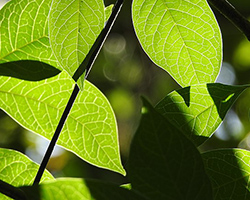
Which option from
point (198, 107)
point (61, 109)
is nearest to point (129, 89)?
point (61, 109)

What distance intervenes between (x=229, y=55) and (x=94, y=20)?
353cm

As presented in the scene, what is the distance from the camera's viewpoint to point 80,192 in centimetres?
47

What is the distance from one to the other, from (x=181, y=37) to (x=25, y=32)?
283 mm

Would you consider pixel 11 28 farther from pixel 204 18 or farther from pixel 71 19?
pixel 204 18

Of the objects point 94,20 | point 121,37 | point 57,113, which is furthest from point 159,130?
point 121,37

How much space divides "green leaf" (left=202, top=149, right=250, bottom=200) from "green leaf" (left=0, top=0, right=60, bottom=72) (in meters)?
0.32

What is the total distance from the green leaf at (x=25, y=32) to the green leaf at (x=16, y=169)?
0.16 m

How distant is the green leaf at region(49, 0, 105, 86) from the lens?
72 cm

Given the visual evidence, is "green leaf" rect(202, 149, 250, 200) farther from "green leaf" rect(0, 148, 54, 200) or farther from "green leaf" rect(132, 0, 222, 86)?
"green leaf" rect(0, 148, 54, 200)

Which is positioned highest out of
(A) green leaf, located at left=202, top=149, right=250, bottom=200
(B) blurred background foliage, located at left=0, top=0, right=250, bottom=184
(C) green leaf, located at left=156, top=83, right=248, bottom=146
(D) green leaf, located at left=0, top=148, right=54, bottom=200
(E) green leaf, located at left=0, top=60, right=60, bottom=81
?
(E) green leaf, located at left=0, top=60, right=60, bottom=81

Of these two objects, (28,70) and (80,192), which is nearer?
(80,192)

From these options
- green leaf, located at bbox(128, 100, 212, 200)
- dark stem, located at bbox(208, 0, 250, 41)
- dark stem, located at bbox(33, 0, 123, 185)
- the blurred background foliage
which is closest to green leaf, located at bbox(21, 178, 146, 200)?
green leaf, located at bbox(128, 100, 212, 200)

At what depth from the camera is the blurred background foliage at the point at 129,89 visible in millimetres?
3801

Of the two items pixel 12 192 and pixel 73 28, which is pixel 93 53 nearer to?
pixel 73 28
